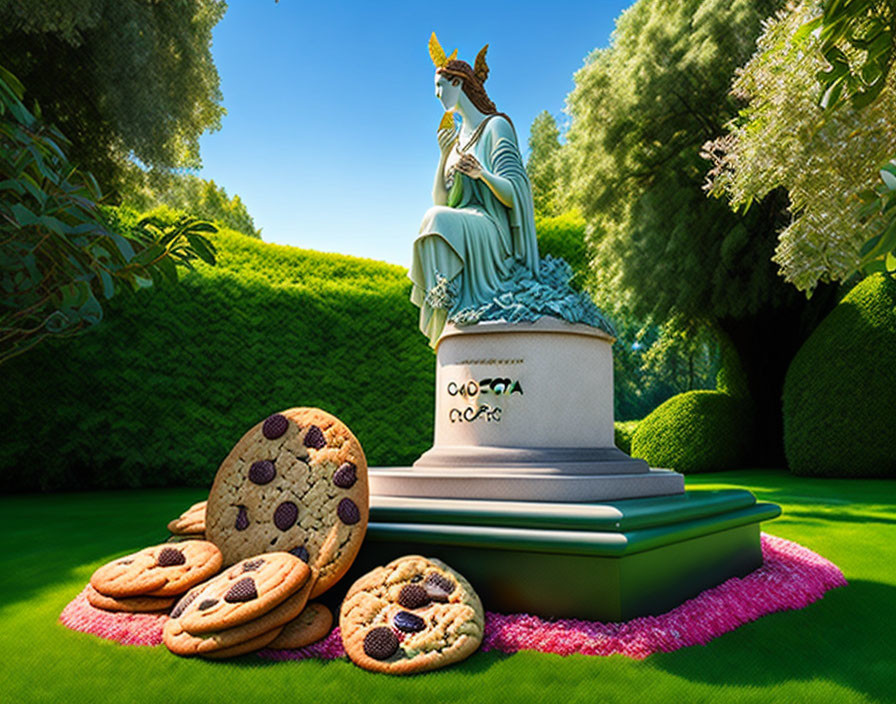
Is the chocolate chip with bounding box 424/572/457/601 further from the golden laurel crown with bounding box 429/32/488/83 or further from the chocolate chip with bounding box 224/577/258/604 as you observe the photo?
the golden laurel crown with bounding box 429/32/488/83

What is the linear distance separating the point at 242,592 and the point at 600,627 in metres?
1.81

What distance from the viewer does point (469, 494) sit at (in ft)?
14.2

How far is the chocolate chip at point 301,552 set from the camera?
12.2 ft

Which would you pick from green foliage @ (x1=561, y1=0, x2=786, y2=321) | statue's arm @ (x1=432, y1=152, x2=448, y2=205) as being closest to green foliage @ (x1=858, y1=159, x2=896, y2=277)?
statue's arm @ (x1=432, y1=152, x2=448, y2=205)

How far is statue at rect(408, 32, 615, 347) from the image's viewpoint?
5145 mm

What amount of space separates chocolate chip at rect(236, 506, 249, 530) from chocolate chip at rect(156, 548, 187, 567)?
346 mm

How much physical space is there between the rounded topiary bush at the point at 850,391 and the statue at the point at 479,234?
7.89m

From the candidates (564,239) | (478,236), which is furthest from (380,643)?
(564,239)

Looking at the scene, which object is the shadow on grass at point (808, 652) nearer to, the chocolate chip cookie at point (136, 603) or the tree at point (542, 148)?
the chocolate chip cookie at point (136, 603)

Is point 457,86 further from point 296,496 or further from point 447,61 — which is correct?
point 296,496

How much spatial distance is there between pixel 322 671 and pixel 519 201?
4.01 m

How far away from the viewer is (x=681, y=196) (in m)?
13.0

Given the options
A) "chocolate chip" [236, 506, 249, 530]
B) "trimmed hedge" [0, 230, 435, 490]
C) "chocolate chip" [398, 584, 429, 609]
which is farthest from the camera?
"trimmed hedge" [0, 230, 435, 490]

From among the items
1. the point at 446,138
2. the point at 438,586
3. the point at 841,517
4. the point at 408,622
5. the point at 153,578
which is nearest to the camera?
the point at 408,622
